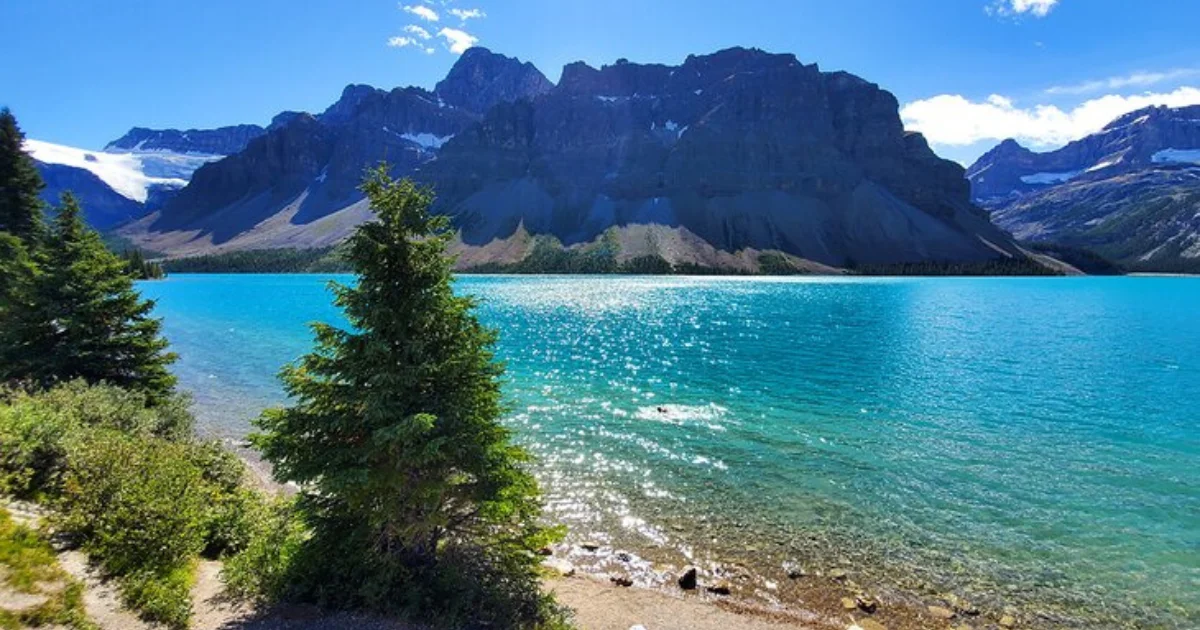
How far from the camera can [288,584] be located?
13.2 meters

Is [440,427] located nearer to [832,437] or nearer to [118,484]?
[118,484]

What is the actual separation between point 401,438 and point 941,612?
15.8 metres

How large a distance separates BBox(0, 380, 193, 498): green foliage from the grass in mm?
3397

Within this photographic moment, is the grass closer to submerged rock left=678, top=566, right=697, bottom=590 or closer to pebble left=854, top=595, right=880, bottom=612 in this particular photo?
submerged rock left=678, top=566, right=697, bottom=590

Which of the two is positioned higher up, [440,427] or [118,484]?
[440,427]

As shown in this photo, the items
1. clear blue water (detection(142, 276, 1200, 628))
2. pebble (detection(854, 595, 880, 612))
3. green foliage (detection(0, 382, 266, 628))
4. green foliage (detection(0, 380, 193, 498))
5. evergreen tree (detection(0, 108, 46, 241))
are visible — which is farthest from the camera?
evergreen tree (detection(0, 108, 46, 241))

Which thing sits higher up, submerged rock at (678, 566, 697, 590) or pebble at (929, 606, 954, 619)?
submerged rock at (678, 566, 697, 590)

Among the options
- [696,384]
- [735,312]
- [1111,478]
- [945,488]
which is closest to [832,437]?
[945,488]

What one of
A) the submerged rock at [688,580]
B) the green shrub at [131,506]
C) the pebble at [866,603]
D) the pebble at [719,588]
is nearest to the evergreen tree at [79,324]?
the green shrub at [131,506]

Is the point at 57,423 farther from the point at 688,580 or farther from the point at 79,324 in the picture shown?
the point at 688,580

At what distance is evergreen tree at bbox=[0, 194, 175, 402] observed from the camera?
25.9 metres

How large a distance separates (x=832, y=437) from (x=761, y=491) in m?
9.61

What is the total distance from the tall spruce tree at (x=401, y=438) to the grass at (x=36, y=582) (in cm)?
400

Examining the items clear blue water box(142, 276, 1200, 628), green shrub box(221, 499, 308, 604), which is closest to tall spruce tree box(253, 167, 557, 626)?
green shrub box(221, 499, 308, 604)
